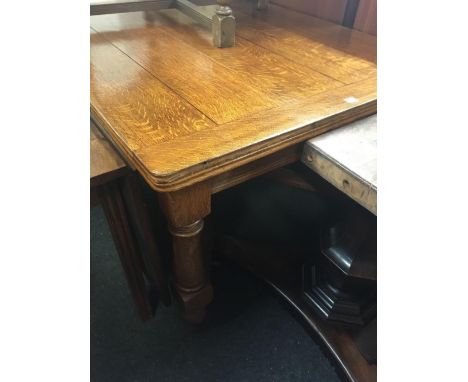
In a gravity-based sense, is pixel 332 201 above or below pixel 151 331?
above

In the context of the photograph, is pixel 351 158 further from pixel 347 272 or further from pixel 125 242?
pixel 125 242

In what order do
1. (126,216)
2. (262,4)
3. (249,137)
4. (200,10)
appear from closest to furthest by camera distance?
(249,137) < (126,216) < (200,10) < (262,4)

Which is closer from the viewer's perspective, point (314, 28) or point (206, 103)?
point (206, 103)

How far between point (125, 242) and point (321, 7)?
3.07ft

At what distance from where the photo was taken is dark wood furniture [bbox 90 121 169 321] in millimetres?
616

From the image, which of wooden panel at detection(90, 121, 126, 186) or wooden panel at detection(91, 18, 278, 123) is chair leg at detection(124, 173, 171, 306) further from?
wooden panel at detection(91, 18, 278, 123)

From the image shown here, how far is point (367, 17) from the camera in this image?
1026 millimetres

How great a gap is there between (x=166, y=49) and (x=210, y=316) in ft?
2.40

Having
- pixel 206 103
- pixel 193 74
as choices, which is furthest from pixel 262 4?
pixel 206 103

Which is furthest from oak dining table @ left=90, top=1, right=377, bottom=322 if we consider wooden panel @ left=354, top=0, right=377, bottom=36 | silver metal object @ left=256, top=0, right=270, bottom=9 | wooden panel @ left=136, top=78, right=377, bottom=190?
silver metal object @ left=256, top=0, right=270, bottom=9

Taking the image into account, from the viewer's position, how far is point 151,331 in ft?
3.33
